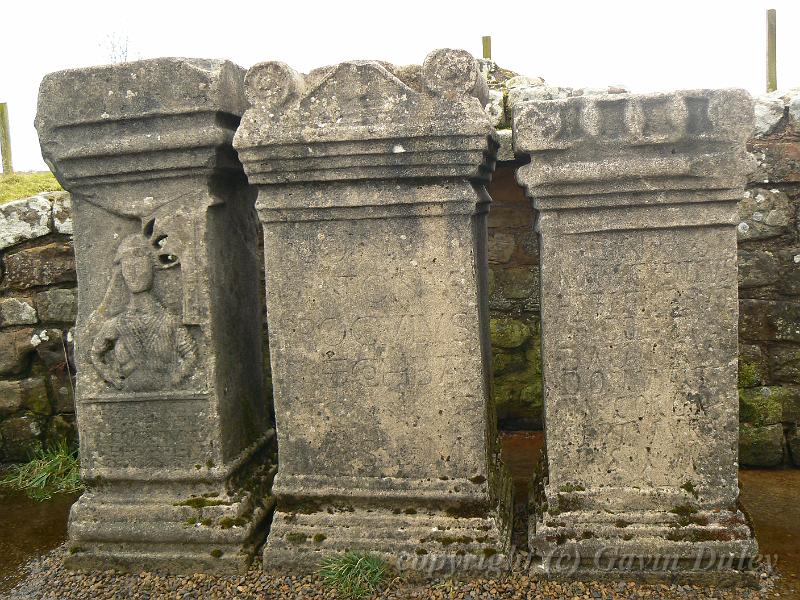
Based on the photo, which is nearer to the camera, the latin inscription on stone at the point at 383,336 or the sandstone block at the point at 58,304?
the latin inscription on stone at the point at 383,336

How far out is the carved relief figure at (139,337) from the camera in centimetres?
318

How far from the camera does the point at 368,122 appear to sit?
9.40ft

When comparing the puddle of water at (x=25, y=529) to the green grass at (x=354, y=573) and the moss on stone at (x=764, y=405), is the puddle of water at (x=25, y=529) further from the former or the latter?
the moss on stone at (x=764, y=405)

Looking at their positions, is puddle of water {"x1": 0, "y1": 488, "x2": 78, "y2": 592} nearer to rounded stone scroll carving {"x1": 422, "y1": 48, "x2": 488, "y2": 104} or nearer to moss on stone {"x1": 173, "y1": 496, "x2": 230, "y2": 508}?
moss on stone {"x1": 173, "y1": 496, "x2": 230, "y2": 508}

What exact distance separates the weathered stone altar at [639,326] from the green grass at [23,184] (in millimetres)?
7116

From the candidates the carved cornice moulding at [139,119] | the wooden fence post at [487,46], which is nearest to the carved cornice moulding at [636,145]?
the carved cornice moulding at [139,119]

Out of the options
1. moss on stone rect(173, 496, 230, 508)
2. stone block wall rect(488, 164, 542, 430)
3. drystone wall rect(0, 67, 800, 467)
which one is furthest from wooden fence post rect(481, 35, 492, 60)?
moss on stone rect(173, 496, 230, 508)

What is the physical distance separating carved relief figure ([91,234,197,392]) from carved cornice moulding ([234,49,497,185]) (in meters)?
0.71

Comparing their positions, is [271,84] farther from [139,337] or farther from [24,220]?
[24,220]

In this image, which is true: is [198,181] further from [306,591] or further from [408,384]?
[306,591]

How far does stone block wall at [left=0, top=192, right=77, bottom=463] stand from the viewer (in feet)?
15.3

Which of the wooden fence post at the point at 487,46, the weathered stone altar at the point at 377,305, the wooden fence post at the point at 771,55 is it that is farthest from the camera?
the wooden fence post at the point at 771,55

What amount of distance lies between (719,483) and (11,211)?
4443mm

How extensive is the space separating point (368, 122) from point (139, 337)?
1.42m
